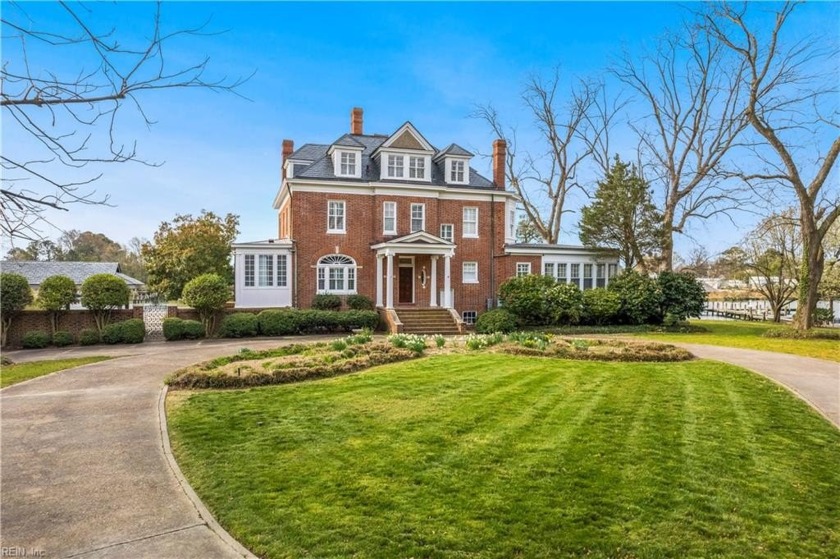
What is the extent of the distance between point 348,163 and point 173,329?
456 inches

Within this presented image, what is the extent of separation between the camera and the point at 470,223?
26.8 m

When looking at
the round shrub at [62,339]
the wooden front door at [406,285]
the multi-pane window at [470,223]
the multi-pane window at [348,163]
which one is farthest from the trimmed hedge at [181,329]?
the multi-pane window at [470,223]

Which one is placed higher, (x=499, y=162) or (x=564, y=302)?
(x=499, y=162)

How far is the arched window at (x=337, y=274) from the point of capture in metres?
24.3

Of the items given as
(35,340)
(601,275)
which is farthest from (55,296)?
(601,275)

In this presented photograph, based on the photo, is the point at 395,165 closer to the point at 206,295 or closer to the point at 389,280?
the point at 389,280

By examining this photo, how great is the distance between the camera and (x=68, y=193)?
9.89ft

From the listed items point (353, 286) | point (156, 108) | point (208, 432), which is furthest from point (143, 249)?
point (156, 108)

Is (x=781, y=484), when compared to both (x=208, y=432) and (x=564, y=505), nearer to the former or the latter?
(x=564, y=505)

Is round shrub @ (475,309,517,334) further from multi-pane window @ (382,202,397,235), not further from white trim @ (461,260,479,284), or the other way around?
multi-pane window @ (382,202,397,235)

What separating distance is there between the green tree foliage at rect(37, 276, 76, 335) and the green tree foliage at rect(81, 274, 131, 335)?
0.56 metres

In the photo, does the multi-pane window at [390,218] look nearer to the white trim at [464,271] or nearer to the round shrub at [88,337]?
the white trim at [464,271]

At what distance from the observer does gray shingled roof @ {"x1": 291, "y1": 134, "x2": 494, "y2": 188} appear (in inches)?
977

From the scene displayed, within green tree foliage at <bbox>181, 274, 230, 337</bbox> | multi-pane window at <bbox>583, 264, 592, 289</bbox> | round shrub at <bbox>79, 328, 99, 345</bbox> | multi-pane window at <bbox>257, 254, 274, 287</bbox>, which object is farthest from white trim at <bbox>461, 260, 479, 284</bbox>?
round shrub at <bbox>79, 328, 99, 345</bbox>
